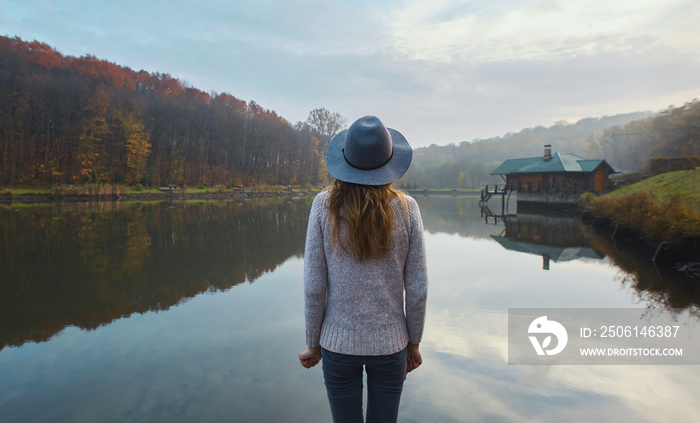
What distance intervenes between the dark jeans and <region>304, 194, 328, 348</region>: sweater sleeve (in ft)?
0.46

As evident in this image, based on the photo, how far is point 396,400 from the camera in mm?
1625

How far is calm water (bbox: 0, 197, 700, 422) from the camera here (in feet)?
9.39

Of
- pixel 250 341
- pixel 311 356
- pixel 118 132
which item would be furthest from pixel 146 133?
pixel 311 356

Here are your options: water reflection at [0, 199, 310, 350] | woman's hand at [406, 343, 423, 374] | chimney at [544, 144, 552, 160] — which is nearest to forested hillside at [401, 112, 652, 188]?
chimney at [544, 144, 552, 160]

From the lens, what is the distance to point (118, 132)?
44.2m

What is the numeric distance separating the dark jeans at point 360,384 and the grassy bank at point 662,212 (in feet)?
27.7

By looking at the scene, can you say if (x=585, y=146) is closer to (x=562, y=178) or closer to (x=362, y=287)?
(x=562, y=178)

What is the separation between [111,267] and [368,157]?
25.7 feet

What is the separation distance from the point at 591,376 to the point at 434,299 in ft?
8.28

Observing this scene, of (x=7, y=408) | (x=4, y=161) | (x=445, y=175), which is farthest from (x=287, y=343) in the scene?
(x=445, y=175)

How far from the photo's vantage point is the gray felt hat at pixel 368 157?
1.51 m

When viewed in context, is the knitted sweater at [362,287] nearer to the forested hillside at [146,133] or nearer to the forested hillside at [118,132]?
the forested hillside at [146,133]

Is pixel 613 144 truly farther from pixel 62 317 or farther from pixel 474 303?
pixel 62 317

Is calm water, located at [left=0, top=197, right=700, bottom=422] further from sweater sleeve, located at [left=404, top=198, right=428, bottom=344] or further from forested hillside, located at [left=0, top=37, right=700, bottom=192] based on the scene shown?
forested hillside, located at [left=0, top=37, right=700, bottom=192]
